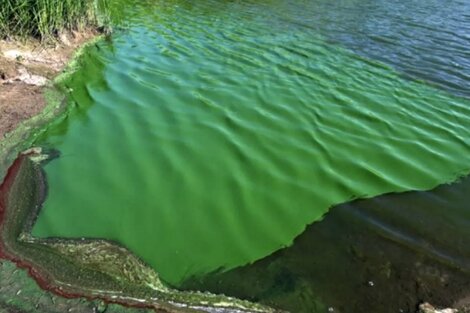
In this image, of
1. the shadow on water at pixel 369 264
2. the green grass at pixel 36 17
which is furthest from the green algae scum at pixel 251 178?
the green grass at pixel 36 17

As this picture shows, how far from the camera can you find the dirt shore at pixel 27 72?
7.40 m

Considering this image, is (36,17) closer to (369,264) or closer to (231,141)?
(231,141)

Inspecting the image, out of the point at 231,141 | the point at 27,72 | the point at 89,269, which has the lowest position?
the point at 89,269

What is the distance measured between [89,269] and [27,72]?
501 centimetres

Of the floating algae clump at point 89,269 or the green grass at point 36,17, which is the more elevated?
the green grass at point 36,17

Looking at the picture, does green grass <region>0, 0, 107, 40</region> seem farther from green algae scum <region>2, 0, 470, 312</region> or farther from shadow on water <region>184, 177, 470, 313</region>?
shadow on water <region>184, 177, 470, 313</region>

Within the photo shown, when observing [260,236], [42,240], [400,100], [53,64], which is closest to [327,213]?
[260,236]

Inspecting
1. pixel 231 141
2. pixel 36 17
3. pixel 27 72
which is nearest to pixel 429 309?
pixel 231 141

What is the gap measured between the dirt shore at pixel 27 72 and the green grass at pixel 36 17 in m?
0.21

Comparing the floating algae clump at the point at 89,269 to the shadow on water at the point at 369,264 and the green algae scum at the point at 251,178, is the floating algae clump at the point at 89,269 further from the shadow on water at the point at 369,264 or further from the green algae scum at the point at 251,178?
the shadow on water at the point at 369,264

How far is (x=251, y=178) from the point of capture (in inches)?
253

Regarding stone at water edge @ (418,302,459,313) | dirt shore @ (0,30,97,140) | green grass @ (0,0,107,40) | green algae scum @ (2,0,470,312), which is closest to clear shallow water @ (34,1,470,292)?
green algae scum @ (2,0,470,312)

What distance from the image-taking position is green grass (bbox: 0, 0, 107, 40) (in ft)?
29.5

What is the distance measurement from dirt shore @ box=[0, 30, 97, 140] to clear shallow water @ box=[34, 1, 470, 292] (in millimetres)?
513
